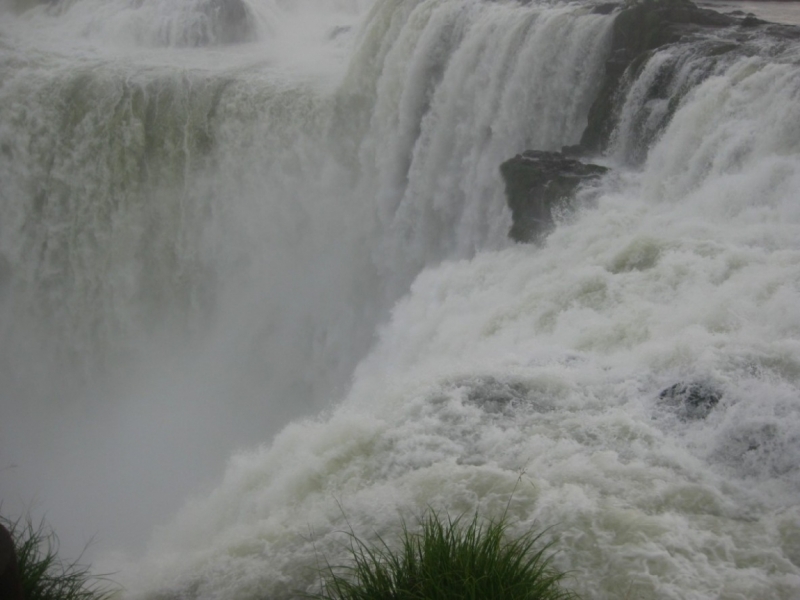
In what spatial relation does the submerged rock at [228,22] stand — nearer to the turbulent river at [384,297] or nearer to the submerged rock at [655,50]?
the turbulent river at [384,297]

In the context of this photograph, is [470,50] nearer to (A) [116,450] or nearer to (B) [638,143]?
(B) [638,143]

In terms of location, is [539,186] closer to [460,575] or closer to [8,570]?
Result: [460,575]

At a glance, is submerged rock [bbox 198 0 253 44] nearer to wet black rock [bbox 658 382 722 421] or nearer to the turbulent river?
the turbulent river

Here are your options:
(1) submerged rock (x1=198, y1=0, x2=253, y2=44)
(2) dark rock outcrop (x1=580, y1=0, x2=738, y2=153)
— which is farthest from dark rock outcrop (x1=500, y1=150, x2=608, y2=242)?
(1) submerged rock (x1=198, y1=0, x2=253, y2=44)

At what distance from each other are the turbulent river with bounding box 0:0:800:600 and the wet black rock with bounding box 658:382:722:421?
0.03 metres

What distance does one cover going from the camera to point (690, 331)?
649 centimetres

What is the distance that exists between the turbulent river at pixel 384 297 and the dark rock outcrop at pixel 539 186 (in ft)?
1.13

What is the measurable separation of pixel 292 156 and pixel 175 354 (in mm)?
5114

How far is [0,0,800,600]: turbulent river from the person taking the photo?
5137mm

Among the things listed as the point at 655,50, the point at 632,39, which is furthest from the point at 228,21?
the point at 655,50

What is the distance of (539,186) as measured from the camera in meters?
10.6

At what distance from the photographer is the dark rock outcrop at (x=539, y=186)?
10.3 meters

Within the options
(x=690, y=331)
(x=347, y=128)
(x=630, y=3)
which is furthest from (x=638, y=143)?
(x=347, y=128)

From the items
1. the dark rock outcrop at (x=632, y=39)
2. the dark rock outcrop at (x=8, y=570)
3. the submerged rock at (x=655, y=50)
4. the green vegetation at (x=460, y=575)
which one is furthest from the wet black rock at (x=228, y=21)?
the green vegetation at (x=460, y=575)
